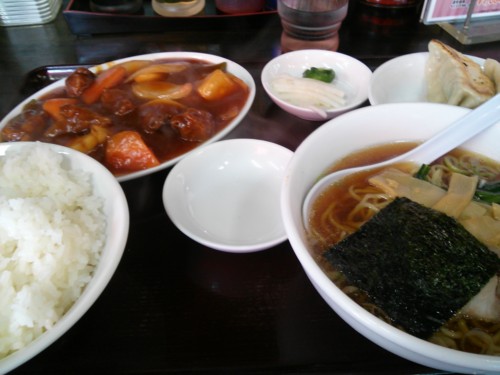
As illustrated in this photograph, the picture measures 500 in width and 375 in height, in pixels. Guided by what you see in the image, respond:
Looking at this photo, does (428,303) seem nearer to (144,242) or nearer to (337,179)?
(337,179)

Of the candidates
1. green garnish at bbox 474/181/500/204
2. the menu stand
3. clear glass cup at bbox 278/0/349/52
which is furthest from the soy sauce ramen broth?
the menu stand

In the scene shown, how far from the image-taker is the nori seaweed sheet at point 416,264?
3.30ft

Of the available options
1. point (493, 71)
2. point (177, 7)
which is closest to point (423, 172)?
point (493, 71)

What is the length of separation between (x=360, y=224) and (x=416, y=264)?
26cm

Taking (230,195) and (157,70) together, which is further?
(157,70)

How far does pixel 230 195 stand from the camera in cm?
162

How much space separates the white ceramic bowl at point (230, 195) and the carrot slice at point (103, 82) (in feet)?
2.17

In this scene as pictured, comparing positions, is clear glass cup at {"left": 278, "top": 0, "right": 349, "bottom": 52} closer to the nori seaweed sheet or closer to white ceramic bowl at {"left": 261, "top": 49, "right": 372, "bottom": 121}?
white ceramic bowl at {"left": 261, "top": 49, "right": 372, "bottom": 121}

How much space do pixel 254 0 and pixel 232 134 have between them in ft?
4.11

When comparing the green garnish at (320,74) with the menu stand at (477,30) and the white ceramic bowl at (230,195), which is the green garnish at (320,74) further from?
the menu stand at (477,30)

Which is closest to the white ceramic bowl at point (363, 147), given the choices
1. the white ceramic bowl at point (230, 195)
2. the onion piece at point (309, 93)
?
the white ceramic bowl at point (230, 195)

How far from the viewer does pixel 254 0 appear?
2682 millimetres

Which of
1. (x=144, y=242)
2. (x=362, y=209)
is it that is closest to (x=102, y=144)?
(x=144, y=242)

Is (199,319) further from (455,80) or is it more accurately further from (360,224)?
(455,80)
